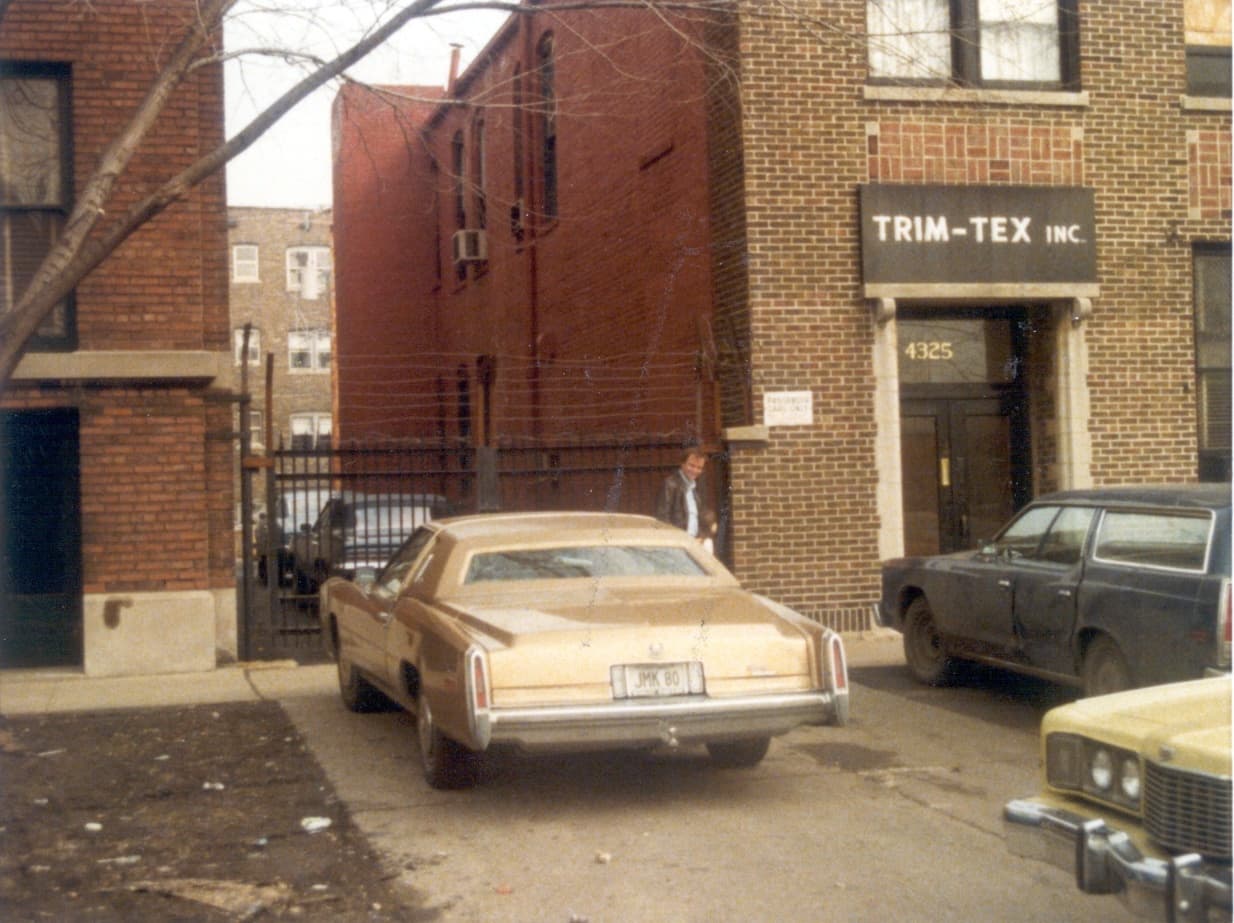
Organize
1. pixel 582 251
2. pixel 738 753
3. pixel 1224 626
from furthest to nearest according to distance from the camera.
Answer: pixel 582 251, pixel 738 753, pixel 1224 626

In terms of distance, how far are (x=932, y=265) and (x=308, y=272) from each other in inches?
1546

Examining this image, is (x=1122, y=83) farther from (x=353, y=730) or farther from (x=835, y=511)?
(x=353, y=730)

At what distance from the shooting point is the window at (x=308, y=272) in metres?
50.5

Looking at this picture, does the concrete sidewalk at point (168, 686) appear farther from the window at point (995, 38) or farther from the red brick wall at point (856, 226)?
the window at point (995, 38)

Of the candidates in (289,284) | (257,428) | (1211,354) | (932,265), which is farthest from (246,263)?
(1211,354)

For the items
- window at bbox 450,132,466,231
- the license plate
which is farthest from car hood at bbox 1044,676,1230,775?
window at bbox 450,132,466,231

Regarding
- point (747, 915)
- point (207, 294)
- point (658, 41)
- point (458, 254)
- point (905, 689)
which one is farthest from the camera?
point (458, 254)

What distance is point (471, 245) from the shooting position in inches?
934

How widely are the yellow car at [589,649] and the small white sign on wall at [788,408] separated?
486 cm

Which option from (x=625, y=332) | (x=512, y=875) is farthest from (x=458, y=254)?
(x=512, y=875)

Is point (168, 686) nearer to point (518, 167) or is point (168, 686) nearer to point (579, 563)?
point (579, 563)

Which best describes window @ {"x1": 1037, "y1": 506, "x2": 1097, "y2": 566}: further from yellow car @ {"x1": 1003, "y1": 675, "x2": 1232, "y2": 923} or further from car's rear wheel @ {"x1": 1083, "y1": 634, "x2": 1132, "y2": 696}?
yellow car @ {"x1": 1003, "y1": 675, "x2": 1232, "y2": 923}

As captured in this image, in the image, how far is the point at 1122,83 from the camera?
1430 cm

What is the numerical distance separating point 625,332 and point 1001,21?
5.56 meters
